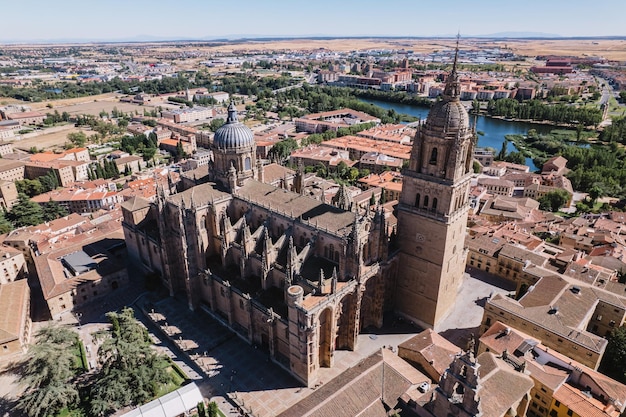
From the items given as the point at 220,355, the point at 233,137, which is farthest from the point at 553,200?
the point at 220,355

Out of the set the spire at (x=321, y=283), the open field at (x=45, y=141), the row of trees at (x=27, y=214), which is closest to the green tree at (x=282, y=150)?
the row of trees at (x=27, y=214)

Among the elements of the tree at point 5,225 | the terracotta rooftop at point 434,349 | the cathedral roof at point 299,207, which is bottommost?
the tree at point 5,225

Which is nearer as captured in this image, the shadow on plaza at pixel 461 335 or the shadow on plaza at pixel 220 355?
the shadow on plaza at pixel 220 355

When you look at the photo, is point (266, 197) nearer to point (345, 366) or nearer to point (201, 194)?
point (201, 194)

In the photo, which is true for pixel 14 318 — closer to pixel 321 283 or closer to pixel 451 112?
pixel 321 283

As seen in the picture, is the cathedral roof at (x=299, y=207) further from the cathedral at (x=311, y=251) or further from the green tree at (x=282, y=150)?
the green tree at (x=282, y=150)

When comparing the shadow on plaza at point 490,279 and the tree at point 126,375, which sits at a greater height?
the tree at point 126,375

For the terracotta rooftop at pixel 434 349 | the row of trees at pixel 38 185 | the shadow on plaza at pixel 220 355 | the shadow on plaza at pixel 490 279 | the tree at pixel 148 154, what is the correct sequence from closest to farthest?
the terracotta rooftop at pixel 434 349 → the shadow on plaza at pixel 220 355 → the shadow on plaza at pixel 490 279 → the row of trees at pixel 38 185 → the tree at pixel 148 154
